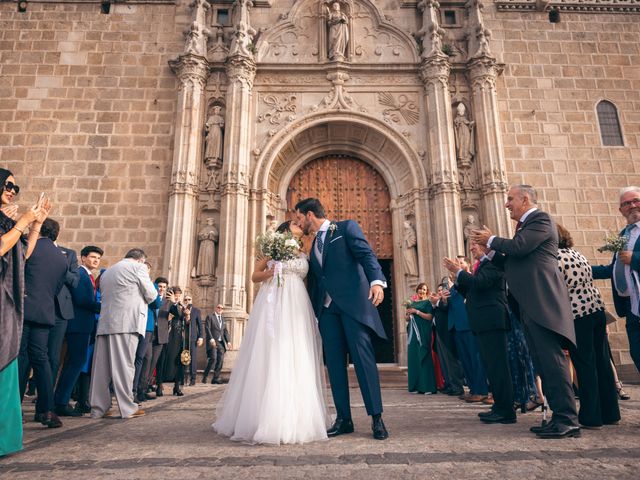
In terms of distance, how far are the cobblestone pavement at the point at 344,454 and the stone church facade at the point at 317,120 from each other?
7.16 meters

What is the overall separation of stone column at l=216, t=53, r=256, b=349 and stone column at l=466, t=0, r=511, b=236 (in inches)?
247

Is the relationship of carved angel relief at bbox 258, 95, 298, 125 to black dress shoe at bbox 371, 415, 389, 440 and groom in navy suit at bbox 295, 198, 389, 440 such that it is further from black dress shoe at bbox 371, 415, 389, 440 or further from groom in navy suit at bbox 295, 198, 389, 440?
black dress shoe at bbox 371, 415, 389, 440

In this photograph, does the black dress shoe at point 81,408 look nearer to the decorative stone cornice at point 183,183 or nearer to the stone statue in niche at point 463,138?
the decorative stone cornice at point 183,183

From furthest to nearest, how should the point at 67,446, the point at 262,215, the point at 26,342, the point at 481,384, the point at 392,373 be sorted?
1. the point at 262,215
2. the point at 392,373
3. the point at 481,384
4. the point at 26,342
5. the point at 67,446

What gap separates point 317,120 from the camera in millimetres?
12195

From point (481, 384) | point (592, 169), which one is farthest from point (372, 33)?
point (481, 384)

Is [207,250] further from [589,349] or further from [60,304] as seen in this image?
[589,349]

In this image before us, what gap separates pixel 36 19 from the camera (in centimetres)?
1301

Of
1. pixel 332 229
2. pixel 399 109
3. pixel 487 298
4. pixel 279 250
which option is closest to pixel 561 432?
pixel 487 298

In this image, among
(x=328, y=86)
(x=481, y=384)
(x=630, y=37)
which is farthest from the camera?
(x=630, y=37)

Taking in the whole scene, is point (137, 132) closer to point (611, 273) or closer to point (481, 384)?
point (481, 384)

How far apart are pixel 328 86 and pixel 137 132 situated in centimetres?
557

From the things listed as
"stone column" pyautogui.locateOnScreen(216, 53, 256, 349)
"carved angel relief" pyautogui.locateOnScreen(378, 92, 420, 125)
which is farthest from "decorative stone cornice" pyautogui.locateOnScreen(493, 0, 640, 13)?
"stone column" pyautogui.locateOnScreen(216, 53, 256, 349)

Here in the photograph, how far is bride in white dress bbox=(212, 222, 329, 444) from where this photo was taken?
3.32 meters
